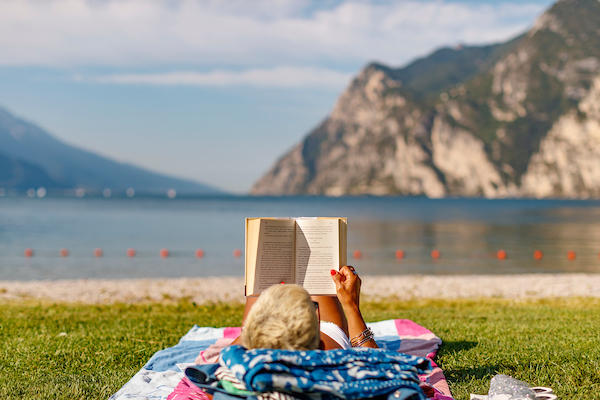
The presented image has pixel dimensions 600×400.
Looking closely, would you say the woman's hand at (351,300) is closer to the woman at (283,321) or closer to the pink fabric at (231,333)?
the woman at (283,321)

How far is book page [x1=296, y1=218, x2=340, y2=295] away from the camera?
4660 millimetres

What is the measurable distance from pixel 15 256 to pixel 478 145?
185196mm

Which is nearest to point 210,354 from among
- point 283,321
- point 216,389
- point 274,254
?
point 274,254

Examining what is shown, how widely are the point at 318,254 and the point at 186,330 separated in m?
3.95

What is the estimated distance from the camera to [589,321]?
25.8ft

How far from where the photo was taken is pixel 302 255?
15.4 feet

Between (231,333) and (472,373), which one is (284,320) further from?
(231,333)

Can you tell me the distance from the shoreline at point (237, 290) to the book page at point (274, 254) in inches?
315

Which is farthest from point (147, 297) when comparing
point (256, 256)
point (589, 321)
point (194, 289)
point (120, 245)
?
point (120, 245)

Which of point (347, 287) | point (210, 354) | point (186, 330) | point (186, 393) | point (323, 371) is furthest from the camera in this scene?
point (186, 330)

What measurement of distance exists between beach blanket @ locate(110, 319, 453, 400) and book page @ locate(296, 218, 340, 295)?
1287 mm

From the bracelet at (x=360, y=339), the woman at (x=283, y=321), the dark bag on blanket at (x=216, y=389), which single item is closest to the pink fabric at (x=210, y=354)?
the bracelet at (x=360, y=339)

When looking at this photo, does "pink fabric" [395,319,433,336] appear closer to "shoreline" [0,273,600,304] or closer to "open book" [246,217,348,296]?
"open book" [246,217,348,296]

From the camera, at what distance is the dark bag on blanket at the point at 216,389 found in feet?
9.32
